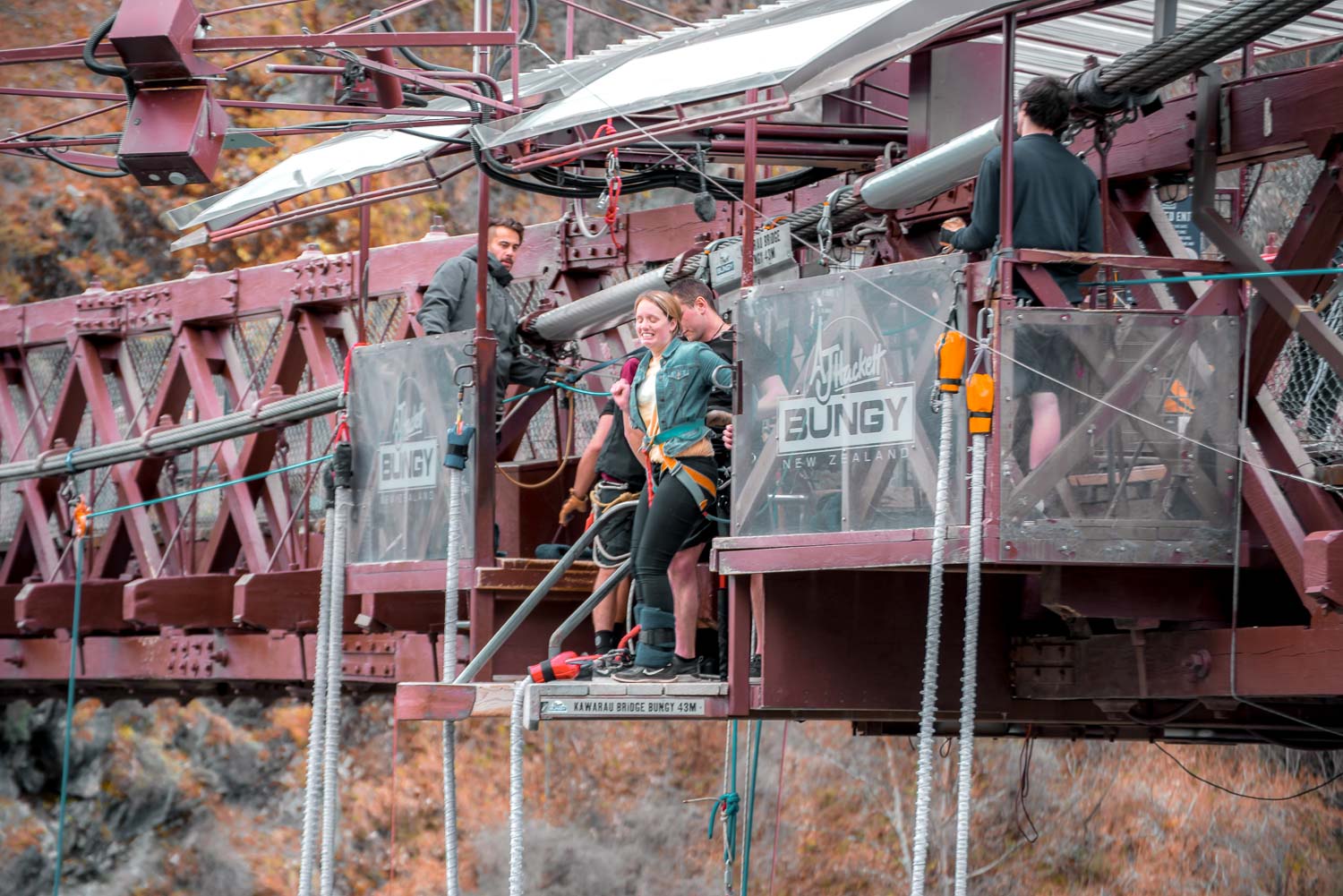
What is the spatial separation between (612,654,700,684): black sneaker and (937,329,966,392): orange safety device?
2051mm

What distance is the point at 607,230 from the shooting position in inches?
476

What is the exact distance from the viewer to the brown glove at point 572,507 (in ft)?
34.2

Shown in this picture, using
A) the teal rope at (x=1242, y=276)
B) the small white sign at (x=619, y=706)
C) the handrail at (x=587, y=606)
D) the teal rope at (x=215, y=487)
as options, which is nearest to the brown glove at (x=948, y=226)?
the teal rope at (x=1242, y=276)

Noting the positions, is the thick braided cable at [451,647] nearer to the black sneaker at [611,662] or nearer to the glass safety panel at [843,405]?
the black sneaker at [611,662]

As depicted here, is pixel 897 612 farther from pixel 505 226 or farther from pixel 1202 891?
pixel 1202 891

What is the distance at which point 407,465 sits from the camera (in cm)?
992

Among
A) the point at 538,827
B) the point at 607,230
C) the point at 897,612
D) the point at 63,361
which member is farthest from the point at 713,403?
the point at 538,827

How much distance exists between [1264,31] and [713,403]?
9.57 ft

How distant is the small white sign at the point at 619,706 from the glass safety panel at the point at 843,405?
76 cm

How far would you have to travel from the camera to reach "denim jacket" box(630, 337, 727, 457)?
8.24 metres

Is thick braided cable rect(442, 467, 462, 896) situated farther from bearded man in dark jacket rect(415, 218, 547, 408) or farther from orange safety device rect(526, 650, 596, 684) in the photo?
bearded man in dark jacket rect(415, 218, 547, 408)

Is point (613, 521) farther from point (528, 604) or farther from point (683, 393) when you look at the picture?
point (683, 393)

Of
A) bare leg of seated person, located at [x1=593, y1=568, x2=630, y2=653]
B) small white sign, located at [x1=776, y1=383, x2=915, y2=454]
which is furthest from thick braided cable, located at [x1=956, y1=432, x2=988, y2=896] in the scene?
bare leg of seated person, located at [x1=593, y1=568, x2=630, y2=653]

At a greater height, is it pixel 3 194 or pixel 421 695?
pixel 3 194
